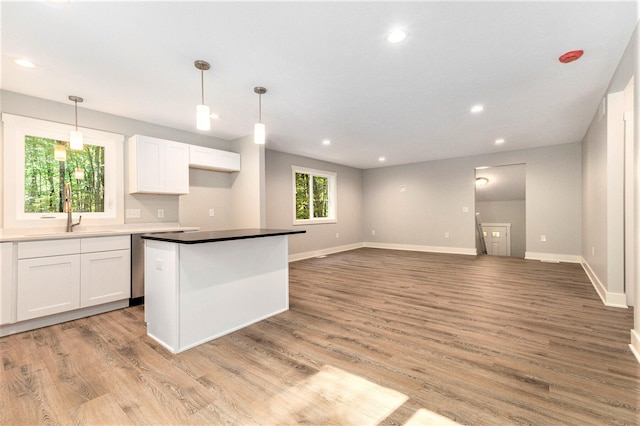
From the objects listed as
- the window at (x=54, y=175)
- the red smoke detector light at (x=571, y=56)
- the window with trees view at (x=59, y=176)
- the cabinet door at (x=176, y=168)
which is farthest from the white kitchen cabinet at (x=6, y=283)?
the red smoke detector light at (x=571, y=56)

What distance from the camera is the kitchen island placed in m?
2.33

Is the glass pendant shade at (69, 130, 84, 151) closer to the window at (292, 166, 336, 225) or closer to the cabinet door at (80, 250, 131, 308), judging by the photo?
the cabinet door at (80, 250, 131, 308)

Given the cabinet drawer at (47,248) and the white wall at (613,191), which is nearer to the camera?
the cabinet drawer at (47,248)

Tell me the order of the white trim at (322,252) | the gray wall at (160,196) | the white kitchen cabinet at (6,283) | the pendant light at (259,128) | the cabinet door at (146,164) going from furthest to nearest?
the white trim at (322,252) < the cabinet door at (146,164) < the gray wall at (160,196) < the pendant light at (259,128) < the white kitchen cabinet at (6,283)

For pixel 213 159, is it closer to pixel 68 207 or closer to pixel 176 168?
pixel 176 168

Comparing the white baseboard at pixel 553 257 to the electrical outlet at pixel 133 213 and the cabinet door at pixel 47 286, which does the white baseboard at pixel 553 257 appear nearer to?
the electrical outlet at pixel 133 213

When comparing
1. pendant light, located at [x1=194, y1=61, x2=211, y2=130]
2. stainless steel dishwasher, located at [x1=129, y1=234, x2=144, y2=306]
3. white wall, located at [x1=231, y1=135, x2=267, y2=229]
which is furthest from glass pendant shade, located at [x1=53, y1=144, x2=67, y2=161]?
white wall, located at [x1=231, y1=135, x2=267, y2=229]

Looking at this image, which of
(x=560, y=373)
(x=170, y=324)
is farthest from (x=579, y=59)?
(x=170, y=324)

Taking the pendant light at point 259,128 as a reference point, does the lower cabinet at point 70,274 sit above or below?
below

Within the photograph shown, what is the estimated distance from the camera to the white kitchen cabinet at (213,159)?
447cm

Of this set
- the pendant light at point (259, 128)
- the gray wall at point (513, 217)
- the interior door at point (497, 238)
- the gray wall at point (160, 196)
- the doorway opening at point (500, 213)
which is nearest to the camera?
the pendant light at point (259, 128)

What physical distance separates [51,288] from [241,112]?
287cm

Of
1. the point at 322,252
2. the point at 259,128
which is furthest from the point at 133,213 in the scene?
the point at 322,252

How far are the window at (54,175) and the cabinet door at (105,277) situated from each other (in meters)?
0.73
